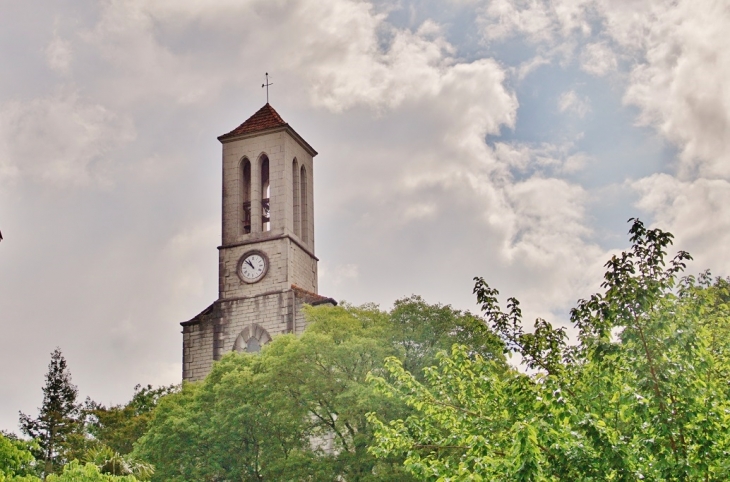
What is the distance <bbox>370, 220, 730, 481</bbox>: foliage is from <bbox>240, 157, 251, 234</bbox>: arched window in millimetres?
35169

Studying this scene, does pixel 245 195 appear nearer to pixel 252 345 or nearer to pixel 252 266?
pixel 252 266

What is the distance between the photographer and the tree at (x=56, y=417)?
177 ft

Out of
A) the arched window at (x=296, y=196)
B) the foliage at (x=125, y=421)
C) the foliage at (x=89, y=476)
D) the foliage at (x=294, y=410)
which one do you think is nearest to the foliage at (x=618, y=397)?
the foliage at (x=89, y=476)

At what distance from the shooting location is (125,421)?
42.9m

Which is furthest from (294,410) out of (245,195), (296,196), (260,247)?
(245,195)

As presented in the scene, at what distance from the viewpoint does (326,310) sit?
3606 cm

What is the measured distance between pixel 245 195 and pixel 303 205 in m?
2.85

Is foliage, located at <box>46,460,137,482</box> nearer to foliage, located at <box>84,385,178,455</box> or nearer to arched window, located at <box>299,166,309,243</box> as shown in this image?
foliage, located at <box>84,385,178,455</box>

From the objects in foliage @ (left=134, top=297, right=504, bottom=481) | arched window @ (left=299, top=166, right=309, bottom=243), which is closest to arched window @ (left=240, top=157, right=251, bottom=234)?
arched window @ (left=299, top=166, right=309, bottom=243)

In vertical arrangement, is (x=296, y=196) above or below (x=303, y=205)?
above

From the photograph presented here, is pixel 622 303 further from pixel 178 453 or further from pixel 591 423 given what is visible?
pixel 178 453

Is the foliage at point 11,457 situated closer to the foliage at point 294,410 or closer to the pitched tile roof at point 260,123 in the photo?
the foliage at point 294,410

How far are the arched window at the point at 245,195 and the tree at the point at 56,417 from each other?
1412cm

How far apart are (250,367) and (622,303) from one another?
927 inches
